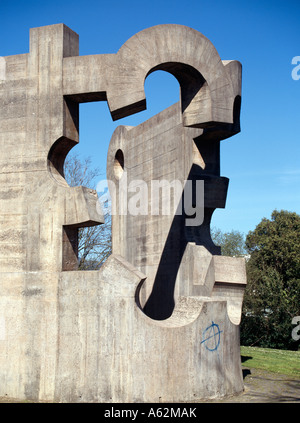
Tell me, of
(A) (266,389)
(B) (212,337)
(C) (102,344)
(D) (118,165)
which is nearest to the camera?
(C) (102,344)

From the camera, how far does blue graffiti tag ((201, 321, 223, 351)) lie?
835cm

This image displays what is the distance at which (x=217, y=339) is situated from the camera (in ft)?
27.9

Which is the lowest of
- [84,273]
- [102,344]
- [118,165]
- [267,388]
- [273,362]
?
[273,362]

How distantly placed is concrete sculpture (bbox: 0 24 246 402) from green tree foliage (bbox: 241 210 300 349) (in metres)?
14.7

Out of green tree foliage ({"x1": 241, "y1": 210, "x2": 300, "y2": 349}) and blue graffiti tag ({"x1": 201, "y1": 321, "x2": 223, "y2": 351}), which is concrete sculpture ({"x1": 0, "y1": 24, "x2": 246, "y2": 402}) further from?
green tree foliage ({"x1": 241, "y1": 210, "x2": 300, "y2": 349})

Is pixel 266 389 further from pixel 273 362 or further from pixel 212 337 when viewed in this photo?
pixel 273 362

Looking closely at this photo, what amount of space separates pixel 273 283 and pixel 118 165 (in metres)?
12.3

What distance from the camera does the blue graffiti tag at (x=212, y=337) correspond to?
8.35m

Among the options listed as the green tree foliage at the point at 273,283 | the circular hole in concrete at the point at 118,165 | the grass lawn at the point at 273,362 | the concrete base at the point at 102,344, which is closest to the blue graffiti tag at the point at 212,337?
the concrete base at the point at 102,344

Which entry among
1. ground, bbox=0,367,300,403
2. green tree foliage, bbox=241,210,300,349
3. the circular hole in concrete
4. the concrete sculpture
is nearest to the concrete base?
the concrete sculpture

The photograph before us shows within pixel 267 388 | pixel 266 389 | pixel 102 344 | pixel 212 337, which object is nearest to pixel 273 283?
pixel 267 388

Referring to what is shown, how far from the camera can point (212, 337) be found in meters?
8.45

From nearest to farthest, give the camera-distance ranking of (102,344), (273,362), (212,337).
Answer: (102,344) → (212,337) → (273,362)

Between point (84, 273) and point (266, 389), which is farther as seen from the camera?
point (266, 389)
